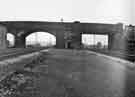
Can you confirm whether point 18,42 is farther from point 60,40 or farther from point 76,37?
point 76,37

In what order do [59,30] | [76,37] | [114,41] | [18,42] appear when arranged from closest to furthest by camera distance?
[76,37], [59,30], [114,41], [18,42]

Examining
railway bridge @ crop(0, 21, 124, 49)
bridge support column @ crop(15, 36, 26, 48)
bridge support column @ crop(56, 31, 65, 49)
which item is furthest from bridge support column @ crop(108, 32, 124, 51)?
bridge support column @ crop(15, 36, 26, 48)

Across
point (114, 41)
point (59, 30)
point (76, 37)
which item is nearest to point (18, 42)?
point (59, 30)

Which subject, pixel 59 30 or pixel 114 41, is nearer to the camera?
pixel 59 30

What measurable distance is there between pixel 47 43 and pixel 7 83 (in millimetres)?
63206

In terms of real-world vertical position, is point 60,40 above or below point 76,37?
below

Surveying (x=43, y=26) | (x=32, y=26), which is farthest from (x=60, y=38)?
(x=32, y=26)

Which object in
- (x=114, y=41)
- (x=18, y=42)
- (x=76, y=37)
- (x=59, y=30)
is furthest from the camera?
(x=18, y=42)

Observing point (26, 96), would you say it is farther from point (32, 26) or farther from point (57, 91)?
point (32, 26)

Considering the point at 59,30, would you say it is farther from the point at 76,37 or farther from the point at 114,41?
the point at 114,41

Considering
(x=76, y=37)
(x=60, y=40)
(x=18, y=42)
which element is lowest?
(x=18, y=42)

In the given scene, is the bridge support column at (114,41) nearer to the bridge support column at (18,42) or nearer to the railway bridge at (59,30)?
the railway bridge at (59,30)

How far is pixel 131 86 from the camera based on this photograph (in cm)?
413

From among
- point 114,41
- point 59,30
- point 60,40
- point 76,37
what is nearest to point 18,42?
point 60,40
